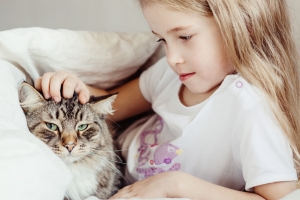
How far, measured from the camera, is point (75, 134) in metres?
1.09

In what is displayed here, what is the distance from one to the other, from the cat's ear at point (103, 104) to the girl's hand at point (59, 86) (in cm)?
3

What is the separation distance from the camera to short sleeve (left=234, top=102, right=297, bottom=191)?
0.99m

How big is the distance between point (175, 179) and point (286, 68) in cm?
47

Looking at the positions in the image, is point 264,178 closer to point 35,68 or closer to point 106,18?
point 35,68

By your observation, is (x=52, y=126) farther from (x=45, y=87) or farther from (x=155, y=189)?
(x=155, y=189)

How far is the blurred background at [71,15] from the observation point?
5.68ft

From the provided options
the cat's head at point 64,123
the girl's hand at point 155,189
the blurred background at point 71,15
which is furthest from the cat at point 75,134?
the blurred background at point 71,15

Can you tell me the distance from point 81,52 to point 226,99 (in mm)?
530

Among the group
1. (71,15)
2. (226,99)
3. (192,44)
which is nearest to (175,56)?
(192,44)

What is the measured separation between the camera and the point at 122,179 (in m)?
1.37

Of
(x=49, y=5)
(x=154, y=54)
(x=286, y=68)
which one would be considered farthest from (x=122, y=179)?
(x=49, y=5)

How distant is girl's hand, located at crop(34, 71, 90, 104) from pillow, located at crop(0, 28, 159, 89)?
12cm

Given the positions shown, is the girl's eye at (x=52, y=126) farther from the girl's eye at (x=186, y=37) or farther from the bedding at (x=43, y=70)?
the girl's eye at (x=186, y=37)

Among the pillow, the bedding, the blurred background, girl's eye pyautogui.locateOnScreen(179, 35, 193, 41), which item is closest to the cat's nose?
the bedding
